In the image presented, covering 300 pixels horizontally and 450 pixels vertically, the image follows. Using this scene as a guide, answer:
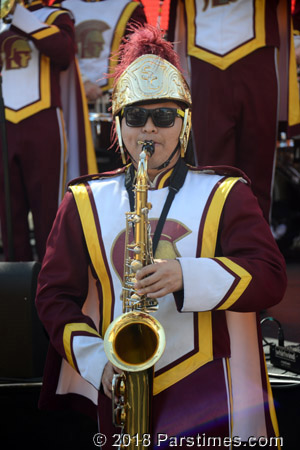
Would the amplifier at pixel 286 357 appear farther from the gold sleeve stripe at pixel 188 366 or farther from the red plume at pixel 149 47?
the red plume at pixel 149 47

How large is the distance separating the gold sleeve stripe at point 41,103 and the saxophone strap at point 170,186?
1.64m

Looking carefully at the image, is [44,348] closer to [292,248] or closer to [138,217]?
[138,217]

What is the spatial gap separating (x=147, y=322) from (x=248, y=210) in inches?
18.1

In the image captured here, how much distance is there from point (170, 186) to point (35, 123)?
177 centimetres

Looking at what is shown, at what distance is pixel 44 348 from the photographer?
2590 mm

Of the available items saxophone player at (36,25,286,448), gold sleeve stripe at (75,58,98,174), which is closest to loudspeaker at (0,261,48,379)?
saxophone player at (36,25,286,448)

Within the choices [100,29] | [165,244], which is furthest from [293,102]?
[165,244]

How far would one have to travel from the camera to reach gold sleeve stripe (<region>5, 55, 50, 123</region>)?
138 inches

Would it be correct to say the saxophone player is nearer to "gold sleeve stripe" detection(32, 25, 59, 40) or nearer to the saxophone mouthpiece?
the saxophone mouthpiece

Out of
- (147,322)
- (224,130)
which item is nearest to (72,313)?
(147,322)

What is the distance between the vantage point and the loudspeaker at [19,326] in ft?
8.24

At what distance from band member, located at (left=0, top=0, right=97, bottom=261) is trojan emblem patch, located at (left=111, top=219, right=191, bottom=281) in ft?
5.71

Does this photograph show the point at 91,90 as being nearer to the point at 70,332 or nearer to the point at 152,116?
the point at 152,116

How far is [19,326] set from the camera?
2.52 meters
